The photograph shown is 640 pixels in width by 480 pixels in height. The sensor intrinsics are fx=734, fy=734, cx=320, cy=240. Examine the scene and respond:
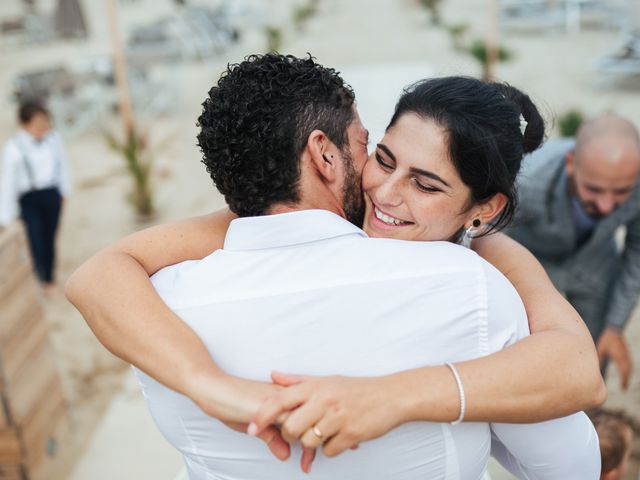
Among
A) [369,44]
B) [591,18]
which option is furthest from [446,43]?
[591,18]

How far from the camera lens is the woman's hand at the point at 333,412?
1107 mm

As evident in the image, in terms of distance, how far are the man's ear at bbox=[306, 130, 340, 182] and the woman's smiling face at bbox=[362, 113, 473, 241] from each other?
14 centimetres

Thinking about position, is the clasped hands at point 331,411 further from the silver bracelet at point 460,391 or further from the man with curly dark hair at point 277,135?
the man with curly dark hair at point 277,135

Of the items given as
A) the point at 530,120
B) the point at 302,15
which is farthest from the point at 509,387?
the point at 302,15

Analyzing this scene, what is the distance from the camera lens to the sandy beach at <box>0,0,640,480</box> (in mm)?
4723

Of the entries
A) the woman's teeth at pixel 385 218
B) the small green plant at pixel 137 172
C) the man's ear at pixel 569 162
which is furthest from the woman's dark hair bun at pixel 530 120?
the small green plant at pixel 137 172

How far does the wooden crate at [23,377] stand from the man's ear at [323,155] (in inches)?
100

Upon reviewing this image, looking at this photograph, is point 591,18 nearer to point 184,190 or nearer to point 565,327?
point 184,190

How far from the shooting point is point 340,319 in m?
1.15

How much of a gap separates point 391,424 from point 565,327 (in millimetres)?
450

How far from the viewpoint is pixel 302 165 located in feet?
4.26

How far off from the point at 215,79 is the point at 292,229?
1270cm

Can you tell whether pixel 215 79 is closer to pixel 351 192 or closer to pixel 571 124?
pixel 571 124

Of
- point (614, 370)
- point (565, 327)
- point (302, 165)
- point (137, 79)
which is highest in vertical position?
point (302, 165)
